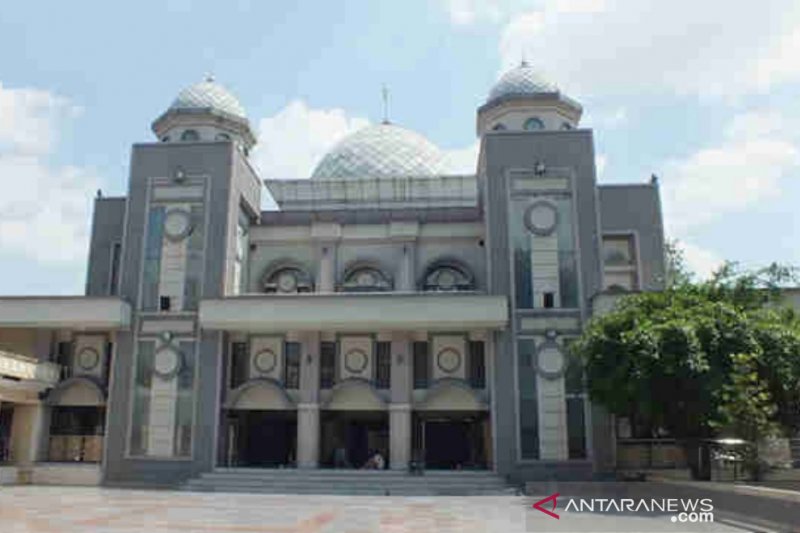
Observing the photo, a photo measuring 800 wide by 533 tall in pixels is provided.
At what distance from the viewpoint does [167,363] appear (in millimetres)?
25125

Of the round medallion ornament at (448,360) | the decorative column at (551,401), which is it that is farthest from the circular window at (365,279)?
the decorative column at (551,401)

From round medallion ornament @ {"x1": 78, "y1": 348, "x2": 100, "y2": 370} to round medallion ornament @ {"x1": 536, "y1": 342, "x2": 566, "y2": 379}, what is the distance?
16313mm

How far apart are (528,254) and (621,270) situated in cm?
481

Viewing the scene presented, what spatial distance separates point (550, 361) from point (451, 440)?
18.6ft

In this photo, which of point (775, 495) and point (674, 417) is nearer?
point (775, 495)

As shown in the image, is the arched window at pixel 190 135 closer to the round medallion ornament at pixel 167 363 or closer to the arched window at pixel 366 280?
the arched window at pixel 366 280

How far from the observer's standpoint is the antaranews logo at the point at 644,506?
14905mm

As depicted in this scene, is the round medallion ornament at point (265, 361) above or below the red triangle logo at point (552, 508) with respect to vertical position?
above

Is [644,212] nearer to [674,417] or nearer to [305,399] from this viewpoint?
[674,417]

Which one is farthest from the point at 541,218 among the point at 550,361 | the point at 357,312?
the point at 357,312

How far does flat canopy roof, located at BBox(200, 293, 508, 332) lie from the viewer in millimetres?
24297

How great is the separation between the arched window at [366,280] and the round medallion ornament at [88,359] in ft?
31.8

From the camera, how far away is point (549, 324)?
24578mm

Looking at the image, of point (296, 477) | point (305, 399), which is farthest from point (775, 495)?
point (305, 399)
